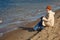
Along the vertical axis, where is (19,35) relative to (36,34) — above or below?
below

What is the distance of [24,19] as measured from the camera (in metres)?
14.0

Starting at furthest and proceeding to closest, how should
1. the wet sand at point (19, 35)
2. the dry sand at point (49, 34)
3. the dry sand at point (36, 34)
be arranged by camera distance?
the wet sand at point (19, 35) < the dry sand at point (36, 34) < the dry sand at point (49, 34)

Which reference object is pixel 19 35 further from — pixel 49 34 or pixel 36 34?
pixel 49 34

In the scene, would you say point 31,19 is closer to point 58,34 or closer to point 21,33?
point 21,33

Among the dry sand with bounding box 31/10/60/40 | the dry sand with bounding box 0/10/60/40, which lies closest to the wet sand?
the dry sand with bounding box 0/10/60/40

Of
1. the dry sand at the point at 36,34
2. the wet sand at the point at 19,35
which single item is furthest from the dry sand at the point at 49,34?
the wet sand at the point at 19,35

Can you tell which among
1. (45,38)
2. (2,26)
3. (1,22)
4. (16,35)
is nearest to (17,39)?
(16,35)

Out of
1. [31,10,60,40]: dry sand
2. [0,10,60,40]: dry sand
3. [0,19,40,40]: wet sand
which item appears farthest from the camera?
[0,19,40,40]: wet sand

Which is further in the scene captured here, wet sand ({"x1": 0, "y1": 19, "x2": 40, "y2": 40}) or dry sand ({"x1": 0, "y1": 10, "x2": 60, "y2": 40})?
wet sand ({"x1": 0, "y1": 19, "x2": 40, "y2": 40})

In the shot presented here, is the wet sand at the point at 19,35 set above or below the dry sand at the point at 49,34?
below

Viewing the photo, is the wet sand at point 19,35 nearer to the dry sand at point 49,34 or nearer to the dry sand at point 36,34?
the dry sand at point 36,34

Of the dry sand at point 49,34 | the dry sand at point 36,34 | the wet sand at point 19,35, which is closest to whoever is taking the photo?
the dry sand at point 49,34

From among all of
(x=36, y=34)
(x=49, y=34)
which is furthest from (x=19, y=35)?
(x=49, y=34)

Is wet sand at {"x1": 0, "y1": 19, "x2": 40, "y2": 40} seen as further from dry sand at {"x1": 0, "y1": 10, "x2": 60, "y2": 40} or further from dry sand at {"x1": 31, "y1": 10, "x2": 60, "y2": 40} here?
dry sand at {"x1": 31, "y1": 10, "x2": 60, "y2": 40}
